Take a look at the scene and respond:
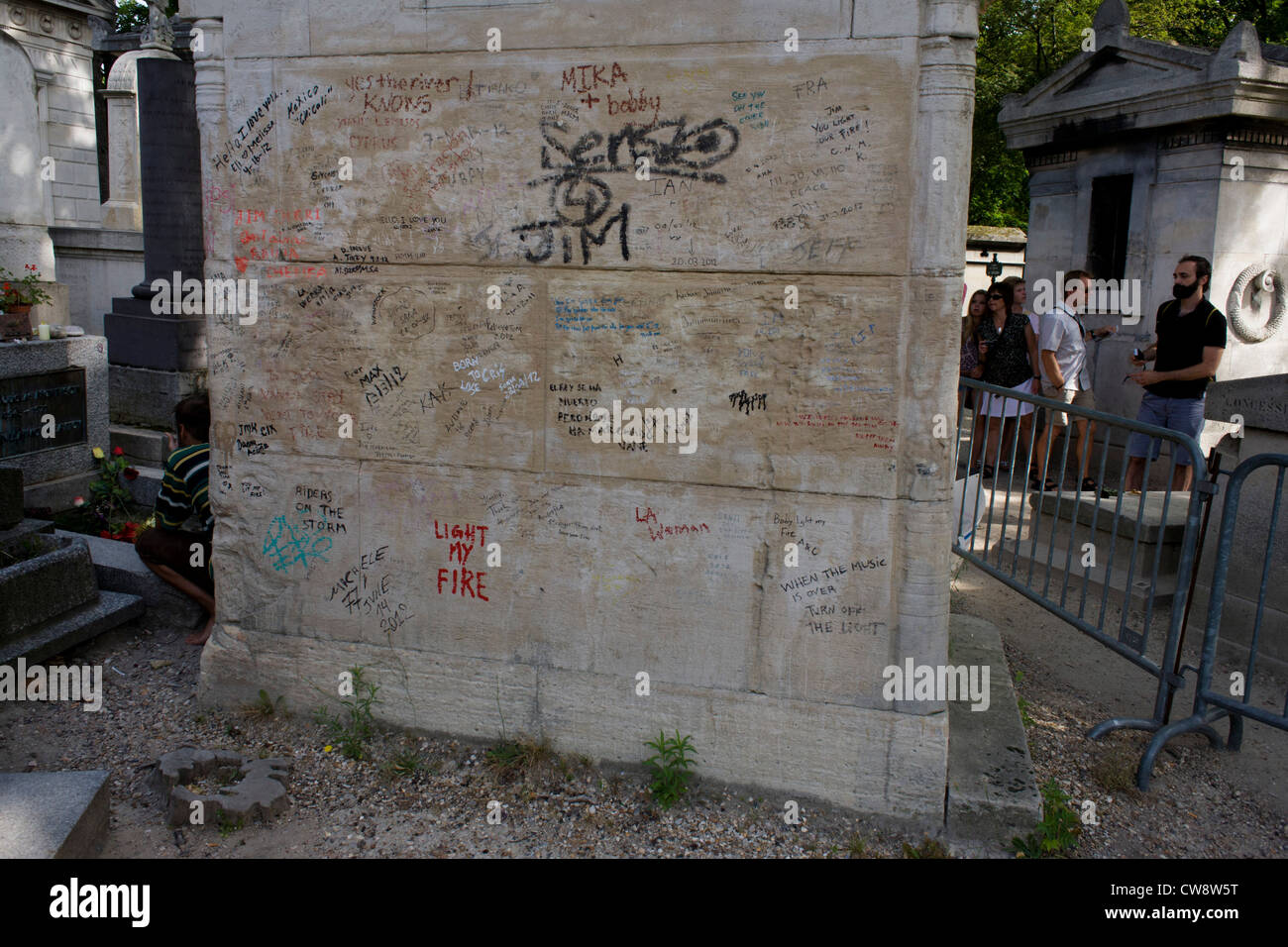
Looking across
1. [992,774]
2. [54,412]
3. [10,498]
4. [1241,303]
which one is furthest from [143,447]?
[1241,303]

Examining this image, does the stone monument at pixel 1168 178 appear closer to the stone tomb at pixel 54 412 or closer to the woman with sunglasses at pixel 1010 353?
the woman with sunglasses at pixel 1010 353

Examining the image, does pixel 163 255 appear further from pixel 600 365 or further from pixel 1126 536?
pixel 1126 536

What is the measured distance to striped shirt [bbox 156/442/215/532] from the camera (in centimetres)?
517

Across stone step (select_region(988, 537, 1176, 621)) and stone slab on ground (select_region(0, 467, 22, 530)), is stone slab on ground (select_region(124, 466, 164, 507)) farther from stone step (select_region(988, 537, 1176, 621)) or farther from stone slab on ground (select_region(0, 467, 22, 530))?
stone step (select_region(988, 537, 1176, 621))

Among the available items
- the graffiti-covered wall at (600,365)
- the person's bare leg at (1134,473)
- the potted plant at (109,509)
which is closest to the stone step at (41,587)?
the potted plant at (109,509)

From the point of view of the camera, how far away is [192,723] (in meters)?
4.45

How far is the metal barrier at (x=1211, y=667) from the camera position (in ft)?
13.3

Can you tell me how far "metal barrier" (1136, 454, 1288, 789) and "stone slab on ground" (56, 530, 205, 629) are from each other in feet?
16.7

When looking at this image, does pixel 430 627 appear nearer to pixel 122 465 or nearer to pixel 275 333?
pixel 275 333

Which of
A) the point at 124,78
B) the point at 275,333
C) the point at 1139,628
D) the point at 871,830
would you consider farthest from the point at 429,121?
the point at 124,78

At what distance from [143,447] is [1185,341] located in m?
8.35

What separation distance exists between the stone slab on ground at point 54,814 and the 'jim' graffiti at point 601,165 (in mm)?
2671

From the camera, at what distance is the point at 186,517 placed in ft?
17.4

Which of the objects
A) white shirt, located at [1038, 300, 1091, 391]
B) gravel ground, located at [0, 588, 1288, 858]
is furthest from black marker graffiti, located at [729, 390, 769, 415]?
white shirt, located at [1038, 300, 1091, 391]
